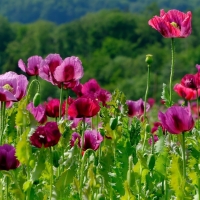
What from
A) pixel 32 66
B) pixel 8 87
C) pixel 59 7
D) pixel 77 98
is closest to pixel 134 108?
pixel 32 66

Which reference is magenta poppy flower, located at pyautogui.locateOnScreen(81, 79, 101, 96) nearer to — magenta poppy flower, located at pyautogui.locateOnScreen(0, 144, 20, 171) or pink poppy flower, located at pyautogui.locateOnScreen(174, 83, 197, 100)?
pink poppy flower, located at pyautogui.locateOnScreen(174, 83, 197, 100)

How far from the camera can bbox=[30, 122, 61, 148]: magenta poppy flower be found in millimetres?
1863

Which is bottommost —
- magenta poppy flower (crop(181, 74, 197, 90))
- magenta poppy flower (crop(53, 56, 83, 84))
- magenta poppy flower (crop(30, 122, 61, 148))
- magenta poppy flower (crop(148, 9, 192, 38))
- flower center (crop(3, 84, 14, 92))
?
magenta poppy flower (crop(30, 122, 61, 148))

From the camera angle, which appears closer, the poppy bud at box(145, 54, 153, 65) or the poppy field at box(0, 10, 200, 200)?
the poppy field at box(0, 10, 200, 200)

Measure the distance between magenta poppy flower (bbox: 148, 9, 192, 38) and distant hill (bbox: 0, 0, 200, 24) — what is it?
153208mm

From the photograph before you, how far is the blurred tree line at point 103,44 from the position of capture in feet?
192

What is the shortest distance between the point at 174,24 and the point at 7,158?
2.63ft

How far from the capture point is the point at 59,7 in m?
166

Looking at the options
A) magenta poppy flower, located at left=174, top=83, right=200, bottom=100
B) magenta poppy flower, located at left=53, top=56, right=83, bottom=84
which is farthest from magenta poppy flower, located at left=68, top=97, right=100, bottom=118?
magenta poppy flower, located at left=174, top=83, right=200, bottom=100

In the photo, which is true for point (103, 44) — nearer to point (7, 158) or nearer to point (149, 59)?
point (149, 59)

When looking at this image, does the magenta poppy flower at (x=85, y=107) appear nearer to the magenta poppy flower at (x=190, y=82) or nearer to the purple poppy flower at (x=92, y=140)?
the purple poppy flower at (x=92, y=140)

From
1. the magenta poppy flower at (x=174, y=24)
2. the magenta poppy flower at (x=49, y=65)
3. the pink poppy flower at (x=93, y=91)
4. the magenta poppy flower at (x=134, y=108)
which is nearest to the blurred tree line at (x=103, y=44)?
the magenta poppy flower at (x=134, y=108)

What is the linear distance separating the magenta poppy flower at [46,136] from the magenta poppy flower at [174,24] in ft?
2.13

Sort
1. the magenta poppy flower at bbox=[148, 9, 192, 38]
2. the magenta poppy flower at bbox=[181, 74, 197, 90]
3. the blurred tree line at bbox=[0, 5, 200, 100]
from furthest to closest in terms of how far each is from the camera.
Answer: the blurred tree line at bbox=[0, 5, 200, 100], the magenta poppy flower at bbox=[181, 74, 197, 90], the magenta poppy flower at bbox=[148, 9, 192, 38]
